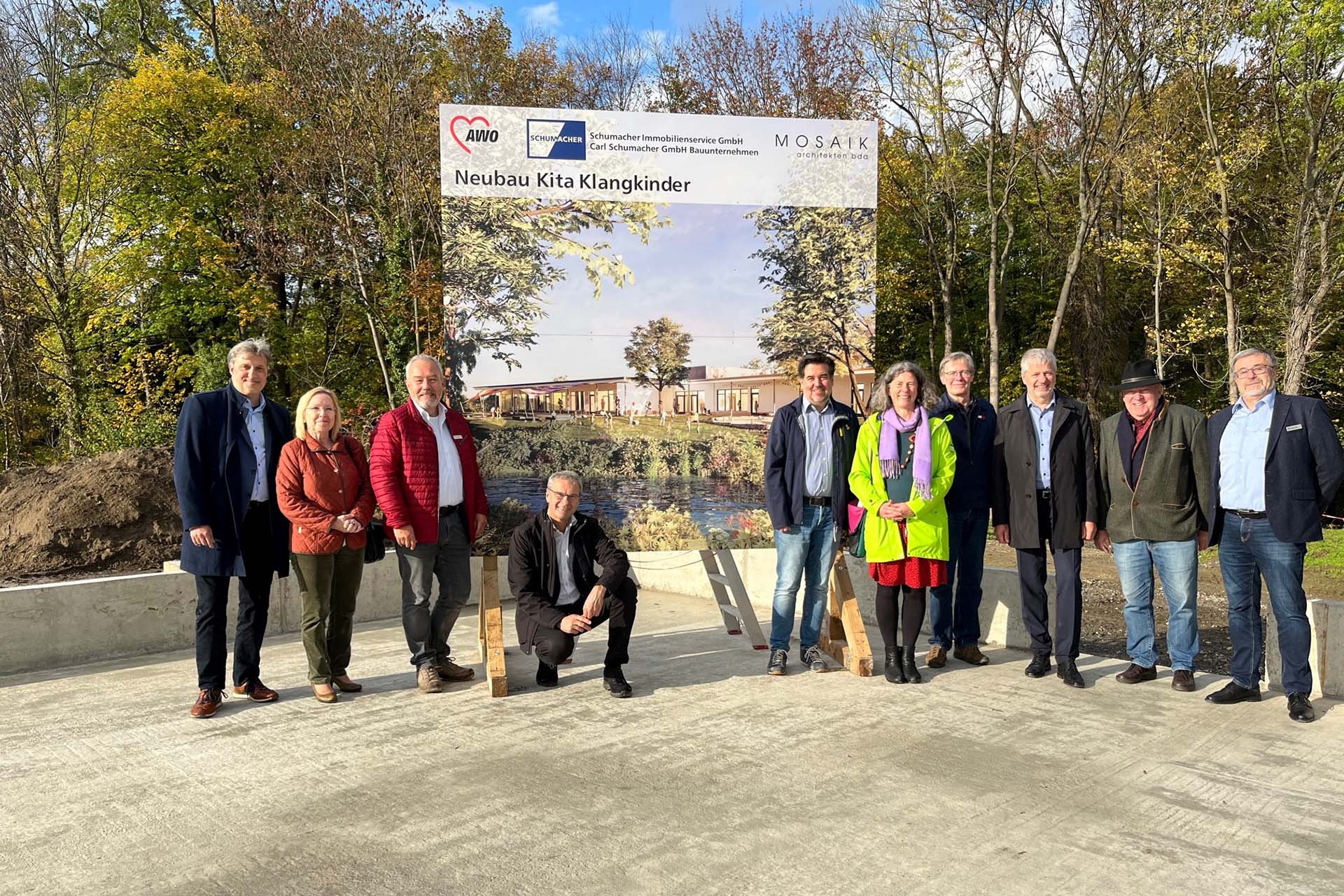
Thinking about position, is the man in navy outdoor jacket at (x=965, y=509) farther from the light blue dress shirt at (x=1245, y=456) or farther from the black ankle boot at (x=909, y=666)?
→ the light blue dress shirt at (x=1245, y=456)

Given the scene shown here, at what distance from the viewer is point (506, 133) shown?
17.8 feet

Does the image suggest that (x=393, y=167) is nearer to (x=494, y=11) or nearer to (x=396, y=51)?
(x=396, y=51)

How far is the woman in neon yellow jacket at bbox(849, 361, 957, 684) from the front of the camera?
4.91 m

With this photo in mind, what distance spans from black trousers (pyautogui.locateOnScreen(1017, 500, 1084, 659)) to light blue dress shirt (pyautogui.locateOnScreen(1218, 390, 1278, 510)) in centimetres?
76

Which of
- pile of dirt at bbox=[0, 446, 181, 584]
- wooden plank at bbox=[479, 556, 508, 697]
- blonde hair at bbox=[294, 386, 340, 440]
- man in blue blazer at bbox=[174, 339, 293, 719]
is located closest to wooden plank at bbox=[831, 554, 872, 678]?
wooden plank at bbox=[479, 556, 508, 697]

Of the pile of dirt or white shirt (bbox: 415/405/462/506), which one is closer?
white shirt (bbox: 415/405/462/506)

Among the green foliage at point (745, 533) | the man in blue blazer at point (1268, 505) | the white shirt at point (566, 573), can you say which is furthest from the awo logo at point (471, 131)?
the man in blue blazer at point (1268, 505)

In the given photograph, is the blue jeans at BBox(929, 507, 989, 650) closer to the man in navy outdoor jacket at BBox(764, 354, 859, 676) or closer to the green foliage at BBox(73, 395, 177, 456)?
the man in navy outdoor jacket at BBox(764, 354, 859, 676)

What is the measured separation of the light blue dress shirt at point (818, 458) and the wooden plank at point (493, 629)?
175 centimetres

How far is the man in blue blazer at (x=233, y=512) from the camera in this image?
177 inches

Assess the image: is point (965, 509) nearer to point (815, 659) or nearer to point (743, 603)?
point (815, 659)

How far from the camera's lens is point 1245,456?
4.48 meters

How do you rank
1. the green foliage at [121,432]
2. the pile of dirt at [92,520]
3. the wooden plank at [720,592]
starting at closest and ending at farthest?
1. the wooden plank at [720,592]
2. the pile of dirt at [92,520]
3. the green foliage at [121,432]

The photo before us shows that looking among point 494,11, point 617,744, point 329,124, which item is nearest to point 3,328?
point 329,124
